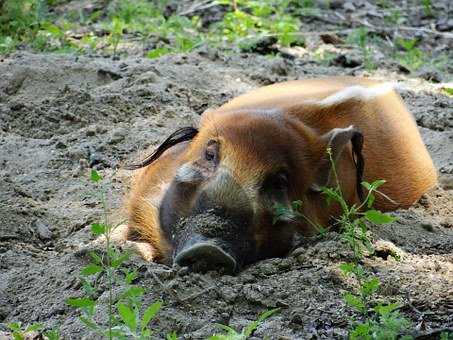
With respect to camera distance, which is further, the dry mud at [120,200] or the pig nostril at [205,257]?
the pig nostril at [205,257]

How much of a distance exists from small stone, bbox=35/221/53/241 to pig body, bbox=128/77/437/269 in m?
0.39

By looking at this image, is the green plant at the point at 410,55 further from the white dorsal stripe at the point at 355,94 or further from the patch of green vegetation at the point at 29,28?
the patch of green vegetation at the point at 29,28

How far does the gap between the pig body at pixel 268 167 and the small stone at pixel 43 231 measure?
387 mm

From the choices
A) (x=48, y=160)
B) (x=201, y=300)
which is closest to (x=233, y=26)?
(x=48, y=160)

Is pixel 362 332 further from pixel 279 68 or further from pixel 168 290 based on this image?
pixel 279 68

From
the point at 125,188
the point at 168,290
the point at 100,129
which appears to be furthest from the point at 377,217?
the point at 100,129

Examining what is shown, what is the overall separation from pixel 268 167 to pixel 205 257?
2.00ft

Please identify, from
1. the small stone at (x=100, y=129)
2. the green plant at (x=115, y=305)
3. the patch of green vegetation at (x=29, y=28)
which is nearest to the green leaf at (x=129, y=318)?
the green plant at (x=115, y=305)

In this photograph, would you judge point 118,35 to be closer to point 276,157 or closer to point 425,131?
point 425,131

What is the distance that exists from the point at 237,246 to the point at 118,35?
3900 mm

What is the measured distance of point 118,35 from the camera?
7.45 metres

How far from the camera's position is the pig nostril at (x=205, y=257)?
3.74m

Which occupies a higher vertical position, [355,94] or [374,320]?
[374,320]

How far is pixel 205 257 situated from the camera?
3758 mm
